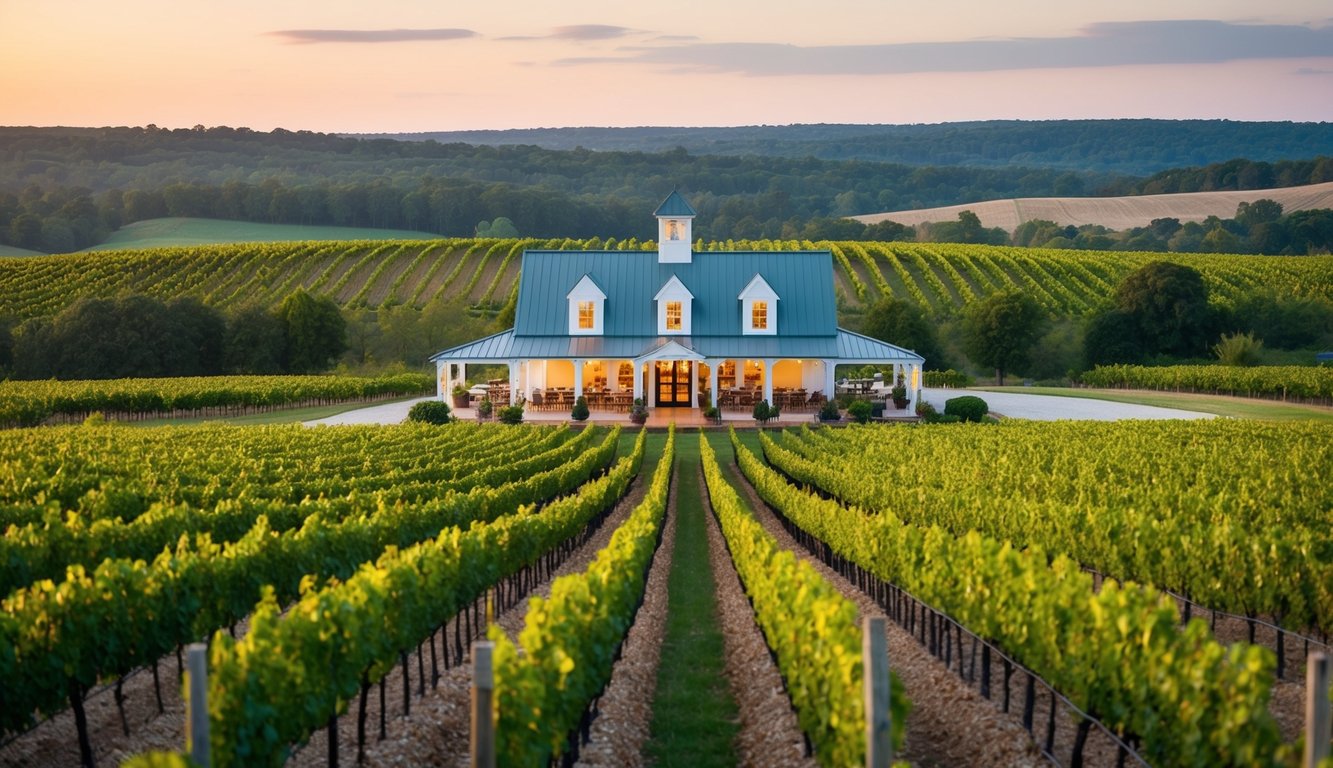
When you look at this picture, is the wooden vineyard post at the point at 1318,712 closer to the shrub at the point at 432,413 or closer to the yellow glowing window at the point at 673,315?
the shrub at the point at 432,413

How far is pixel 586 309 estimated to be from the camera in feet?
162

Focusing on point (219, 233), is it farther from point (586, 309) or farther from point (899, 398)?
point (899, 398)

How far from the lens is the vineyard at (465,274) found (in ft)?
287

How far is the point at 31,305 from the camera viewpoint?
85.1 meters

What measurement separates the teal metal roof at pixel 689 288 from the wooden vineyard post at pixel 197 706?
137ft

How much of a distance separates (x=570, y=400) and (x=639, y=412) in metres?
4.08

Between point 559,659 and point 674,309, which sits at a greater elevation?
point 674,309

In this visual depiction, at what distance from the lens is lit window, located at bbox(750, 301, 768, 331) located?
48.5 metres

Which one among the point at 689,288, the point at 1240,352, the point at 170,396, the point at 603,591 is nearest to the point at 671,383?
the point at 689,288

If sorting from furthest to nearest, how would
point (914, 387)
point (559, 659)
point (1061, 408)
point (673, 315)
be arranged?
point (1061, 408), point (673, 315), point (914, 387), point (559, 659)

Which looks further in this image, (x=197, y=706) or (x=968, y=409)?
(x=968, y=409)

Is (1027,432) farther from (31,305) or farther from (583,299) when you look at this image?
(31,305)

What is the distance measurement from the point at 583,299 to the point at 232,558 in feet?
121

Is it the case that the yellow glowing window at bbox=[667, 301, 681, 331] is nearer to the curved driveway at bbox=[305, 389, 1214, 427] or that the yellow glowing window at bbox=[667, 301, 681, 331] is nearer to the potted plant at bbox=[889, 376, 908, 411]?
the potted plant at bbox=[889, 376, 908, 411]
